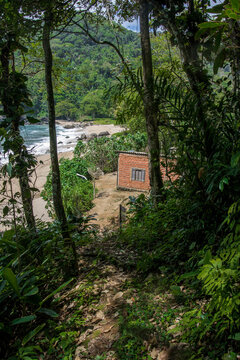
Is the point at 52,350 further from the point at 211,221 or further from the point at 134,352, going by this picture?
the point at 211,221

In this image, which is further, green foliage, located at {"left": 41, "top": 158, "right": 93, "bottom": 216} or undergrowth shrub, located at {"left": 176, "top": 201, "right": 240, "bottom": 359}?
green foliage, located at {"left": 41, "top": 158, "right": 93, "bottom": 216}

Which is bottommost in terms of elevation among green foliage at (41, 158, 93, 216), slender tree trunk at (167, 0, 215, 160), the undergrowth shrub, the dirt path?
the dirt path

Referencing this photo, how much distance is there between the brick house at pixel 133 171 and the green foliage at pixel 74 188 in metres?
2.30

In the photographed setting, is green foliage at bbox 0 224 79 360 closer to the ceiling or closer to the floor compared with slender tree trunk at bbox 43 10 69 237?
closer to the floor

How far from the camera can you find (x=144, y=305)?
2.31 metres

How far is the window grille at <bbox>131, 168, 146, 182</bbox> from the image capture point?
15.3 metres

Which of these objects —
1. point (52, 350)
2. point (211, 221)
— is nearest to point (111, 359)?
point (52, 350)

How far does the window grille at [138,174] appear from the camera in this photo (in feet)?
50.3

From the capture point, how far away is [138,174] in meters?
15.5

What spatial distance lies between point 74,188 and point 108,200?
237 cm

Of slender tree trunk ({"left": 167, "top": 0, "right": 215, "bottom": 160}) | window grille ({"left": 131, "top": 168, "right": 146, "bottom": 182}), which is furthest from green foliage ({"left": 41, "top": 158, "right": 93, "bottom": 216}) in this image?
slender tree trunk ({"left": 167, "top": 0, "right": 215, "bottom": 160})

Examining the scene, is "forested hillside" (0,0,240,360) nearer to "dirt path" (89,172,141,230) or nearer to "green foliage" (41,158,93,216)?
"dirt path" (89,172,141,230)

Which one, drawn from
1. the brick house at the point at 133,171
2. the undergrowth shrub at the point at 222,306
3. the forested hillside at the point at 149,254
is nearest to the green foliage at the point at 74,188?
the brick house at the point at 133,171

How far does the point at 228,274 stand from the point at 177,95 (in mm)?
2184
